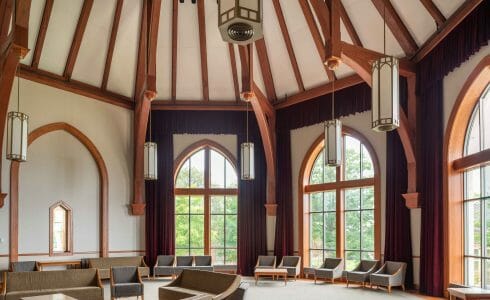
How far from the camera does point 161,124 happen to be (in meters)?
13.0

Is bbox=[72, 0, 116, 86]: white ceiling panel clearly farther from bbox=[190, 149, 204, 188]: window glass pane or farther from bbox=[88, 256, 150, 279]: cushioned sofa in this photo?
bbox=[88, 256, 150, 279]: cushioned sofa

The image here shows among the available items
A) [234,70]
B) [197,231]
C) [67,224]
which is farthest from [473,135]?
[67,224]

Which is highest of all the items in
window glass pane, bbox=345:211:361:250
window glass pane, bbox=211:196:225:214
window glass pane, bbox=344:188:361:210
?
window glass pane, bbox=344:188:361:210

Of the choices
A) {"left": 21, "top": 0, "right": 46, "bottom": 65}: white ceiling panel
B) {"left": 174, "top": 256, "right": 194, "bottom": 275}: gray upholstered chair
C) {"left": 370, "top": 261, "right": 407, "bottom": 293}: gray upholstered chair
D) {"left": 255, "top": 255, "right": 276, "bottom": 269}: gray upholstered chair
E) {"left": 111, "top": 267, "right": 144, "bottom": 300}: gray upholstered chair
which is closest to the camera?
{"left": 111, "top": 267, "right": 144, "bottom": 300}: gray upholstered chair

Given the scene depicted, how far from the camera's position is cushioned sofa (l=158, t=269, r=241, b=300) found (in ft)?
23.9

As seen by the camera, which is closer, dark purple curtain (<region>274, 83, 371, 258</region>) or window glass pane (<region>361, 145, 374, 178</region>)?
window glass pane (<region>361, 145, 374, 178</region>)

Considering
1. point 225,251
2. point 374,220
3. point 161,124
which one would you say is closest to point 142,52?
point 161,124

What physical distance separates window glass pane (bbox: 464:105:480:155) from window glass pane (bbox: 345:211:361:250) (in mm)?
3330

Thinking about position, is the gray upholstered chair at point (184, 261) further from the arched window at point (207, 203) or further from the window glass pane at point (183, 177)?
the window glass pane at point (183, 177)

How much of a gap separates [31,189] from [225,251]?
5.05 meters

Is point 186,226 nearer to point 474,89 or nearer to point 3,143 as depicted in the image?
point 3,143

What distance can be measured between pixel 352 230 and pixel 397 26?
182 inches

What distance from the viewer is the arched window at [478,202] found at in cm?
803

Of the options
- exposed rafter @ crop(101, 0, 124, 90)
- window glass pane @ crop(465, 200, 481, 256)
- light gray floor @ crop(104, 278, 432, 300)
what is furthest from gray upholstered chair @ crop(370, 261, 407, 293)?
exposed rafter @ crop(101, 0, 124, 90)
